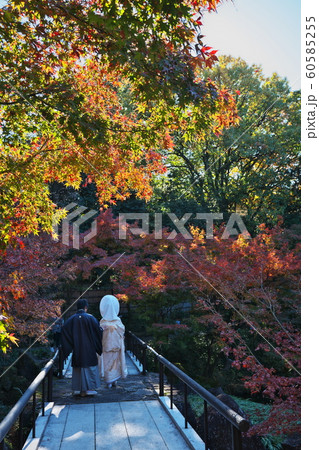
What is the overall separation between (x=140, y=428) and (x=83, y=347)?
8.36 feet

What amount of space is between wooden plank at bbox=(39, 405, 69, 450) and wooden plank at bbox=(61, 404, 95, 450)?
0.19ft

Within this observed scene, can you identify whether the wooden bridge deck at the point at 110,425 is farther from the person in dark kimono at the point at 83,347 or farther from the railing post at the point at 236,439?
the railing post at the point at 236,439

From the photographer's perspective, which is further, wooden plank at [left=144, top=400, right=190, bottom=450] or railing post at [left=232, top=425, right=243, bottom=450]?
wooden plank at [left=144, top=400, right=190, bottom=450]

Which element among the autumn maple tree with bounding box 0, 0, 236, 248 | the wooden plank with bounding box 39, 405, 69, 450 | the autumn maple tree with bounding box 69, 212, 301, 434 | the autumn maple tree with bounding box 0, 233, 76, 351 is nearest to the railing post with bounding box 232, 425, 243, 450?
the wooden plank with bounding box 39, 405, 69, 450

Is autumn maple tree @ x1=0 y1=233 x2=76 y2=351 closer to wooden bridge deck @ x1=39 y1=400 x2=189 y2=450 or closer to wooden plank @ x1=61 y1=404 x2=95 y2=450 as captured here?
wooden plank @ x1=61 y1=404 x2=95 y2=450

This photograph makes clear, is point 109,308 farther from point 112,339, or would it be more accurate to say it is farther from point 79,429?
point 79,429

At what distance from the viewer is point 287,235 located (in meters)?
15.0

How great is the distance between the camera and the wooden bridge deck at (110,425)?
16.3 ft

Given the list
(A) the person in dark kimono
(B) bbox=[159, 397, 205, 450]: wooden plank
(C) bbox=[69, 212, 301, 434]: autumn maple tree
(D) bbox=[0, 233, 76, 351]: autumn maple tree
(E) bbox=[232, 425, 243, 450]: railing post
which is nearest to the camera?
(E) bbox=[232, 425, 243, 450]: railing post

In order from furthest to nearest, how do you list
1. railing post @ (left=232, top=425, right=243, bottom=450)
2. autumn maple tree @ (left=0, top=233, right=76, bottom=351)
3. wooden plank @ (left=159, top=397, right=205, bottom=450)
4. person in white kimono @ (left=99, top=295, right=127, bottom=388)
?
1. person in white kimono @ (left=99, top=295, right=127, bottom=388)
2. autumn maple tree @ (left=0, top=233, right=76, bottom=351)
3. wooden plank @ (left=159, top=397, right=205, bottom=450)
4. railing post @ (left=232, top=425, right=243, bottom=450)

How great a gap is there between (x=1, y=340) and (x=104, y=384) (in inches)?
237

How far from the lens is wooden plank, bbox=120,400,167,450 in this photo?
4.98 m

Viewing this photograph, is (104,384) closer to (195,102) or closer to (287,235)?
(195,102)
